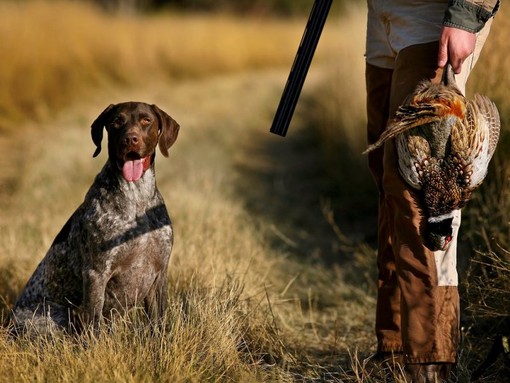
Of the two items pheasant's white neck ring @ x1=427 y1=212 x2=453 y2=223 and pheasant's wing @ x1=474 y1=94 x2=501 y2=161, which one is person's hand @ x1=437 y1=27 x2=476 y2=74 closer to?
pheasant's wing @ x1=474 y1=94 x2=501 y2=161

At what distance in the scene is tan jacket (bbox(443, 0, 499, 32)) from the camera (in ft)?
11.6

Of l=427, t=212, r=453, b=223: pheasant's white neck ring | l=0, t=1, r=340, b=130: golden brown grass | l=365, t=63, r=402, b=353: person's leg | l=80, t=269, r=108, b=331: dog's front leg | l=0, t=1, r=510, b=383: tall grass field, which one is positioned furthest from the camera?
l=0, t=1, r=340, b=130: golden brown grass

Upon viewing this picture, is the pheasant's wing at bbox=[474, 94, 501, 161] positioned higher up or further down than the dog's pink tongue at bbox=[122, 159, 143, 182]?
higher up

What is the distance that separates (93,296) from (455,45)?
2.07m

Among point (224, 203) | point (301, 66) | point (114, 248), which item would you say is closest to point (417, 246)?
point (301, 66)

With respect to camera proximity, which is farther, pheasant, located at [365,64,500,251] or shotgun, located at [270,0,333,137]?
shotgun, located at [270,0,333,137]

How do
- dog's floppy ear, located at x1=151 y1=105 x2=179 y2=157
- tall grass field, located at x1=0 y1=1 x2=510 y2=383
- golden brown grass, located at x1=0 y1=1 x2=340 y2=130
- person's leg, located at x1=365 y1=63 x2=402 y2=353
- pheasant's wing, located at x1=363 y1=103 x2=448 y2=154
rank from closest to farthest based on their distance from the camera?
1. pheasant's wing, located at x1=363 y1=103 x2=448 y2=154
2. tall grass field, located at x1=0 y1=1 x2=510 y2=383
3. person's leg, located at x1=365 y1=63 x2=402 y2=353
4. dog's floppy ear, located at x1=151 y1=105 x2=179 y2=157
5. golden brown grass, located at x1=0 y1=1 x2=340 y2=130

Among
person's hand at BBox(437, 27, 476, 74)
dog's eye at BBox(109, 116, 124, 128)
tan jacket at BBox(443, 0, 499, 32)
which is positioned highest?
tan jacket at BBox(443, 0, 499, 32)

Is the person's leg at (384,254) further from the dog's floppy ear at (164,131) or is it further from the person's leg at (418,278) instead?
the dog's floppy ear at (164,131)

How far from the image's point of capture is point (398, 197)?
3.75m

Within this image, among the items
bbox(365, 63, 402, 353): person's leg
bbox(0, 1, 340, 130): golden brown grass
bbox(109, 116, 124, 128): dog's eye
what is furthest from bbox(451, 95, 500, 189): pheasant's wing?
bbox(0, 1, 340, 130): golden brown grass

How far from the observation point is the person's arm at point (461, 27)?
11.6 feet

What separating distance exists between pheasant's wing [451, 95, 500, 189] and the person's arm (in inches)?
7.3

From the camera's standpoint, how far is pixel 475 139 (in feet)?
11.5
